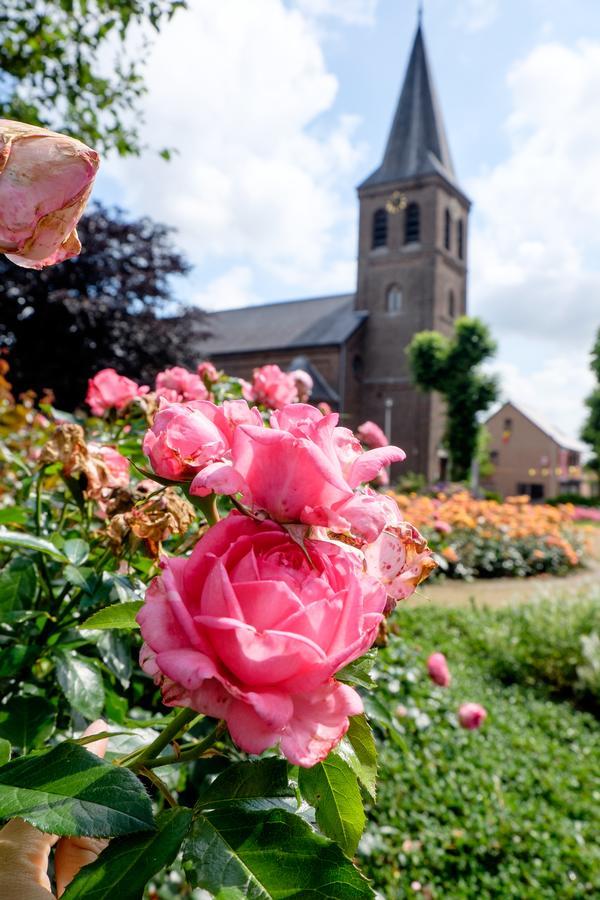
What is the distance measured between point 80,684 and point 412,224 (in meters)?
32.1

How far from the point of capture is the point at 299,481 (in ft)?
1.44

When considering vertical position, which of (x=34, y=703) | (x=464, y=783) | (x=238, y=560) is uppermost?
(x=238, y=560)

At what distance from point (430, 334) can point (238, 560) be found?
28240 mm

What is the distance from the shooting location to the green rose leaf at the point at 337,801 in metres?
0.51

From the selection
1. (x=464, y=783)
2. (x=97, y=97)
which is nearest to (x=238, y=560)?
(x=464, y=783)

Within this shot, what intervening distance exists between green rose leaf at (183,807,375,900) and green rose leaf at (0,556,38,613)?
1.98ft

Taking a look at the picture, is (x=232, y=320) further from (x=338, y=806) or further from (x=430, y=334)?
(x=338, y=806)

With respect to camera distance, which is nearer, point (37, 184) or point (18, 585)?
point (37, 184)

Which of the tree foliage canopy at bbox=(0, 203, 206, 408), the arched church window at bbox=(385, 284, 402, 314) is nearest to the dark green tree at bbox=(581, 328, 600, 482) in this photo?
the arched church window at bbox=(385, 284, 402, 314)

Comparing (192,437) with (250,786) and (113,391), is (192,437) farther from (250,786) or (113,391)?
(113,391)


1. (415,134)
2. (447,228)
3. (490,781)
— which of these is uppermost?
(415,134)

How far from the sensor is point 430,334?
2759 centimetres

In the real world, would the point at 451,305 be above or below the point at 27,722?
above

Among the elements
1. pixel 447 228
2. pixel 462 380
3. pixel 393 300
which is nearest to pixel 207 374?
pixel 462 380
